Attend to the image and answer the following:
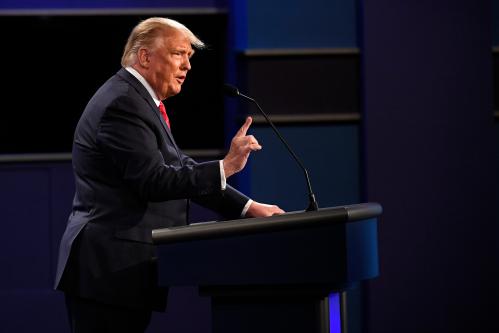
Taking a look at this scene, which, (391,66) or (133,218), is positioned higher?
(391,66)

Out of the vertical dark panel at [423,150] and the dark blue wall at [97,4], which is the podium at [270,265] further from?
the dark blue wall at [97,4]

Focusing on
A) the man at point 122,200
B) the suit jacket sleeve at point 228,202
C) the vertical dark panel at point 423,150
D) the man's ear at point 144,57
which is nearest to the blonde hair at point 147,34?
the man's ear at point 144,57

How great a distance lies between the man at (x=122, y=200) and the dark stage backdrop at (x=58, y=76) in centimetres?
194

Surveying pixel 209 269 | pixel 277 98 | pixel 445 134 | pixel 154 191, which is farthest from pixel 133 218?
pixel 445 134

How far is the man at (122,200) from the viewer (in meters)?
2.37

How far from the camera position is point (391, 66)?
4258mm

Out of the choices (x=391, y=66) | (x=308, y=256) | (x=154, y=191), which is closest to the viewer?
(x=308, y=256)

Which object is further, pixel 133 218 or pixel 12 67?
pixel 12 67

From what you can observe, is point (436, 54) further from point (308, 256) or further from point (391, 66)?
point (308, 256)

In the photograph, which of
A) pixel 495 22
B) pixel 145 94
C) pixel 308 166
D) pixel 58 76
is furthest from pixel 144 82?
pixel 495 22

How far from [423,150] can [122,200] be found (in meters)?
2.18

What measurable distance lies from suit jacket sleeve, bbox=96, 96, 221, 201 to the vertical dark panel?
6.55 feet

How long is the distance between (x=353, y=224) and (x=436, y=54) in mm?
2261

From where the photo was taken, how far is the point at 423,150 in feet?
14.0
